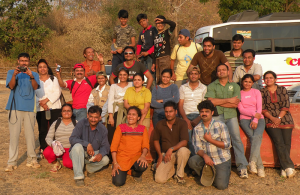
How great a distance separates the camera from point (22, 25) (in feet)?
83.1

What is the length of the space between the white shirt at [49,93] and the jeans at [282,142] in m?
3.98

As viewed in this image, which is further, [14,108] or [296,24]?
[296,24]

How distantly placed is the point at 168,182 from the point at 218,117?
1.42 m

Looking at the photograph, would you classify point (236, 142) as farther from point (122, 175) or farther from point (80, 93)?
point (80, 93)

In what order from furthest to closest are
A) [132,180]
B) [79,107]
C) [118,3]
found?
[118,3] < [79,107] < [132,180]

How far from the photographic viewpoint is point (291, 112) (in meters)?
5.54

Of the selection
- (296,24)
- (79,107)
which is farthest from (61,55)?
(79,107)

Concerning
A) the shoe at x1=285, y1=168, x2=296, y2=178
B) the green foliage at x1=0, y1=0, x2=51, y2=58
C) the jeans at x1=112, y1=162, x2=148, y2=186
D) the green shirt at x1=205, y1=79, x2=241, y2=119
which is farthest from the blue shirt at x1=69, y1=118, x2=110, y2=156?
the green foliage at x1=0, y1=0, x2=51, y2=58

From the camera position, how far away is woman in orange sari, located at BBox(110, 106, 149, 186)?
4.90 meters

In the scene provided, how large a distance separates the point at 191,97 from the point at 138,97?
3.10 ft

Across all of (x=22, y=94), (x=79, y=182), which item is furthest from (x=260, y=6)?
(x=79, y=182)

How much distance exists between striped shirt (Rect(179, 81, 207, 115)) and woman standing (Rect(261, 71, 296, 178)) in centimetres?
109

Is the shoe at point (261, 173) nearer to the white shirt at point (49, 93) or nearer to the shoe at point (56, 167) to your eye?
the shoe at point (56, 167)

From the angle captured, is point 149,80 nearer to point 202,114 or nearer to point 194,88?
point 194,88
